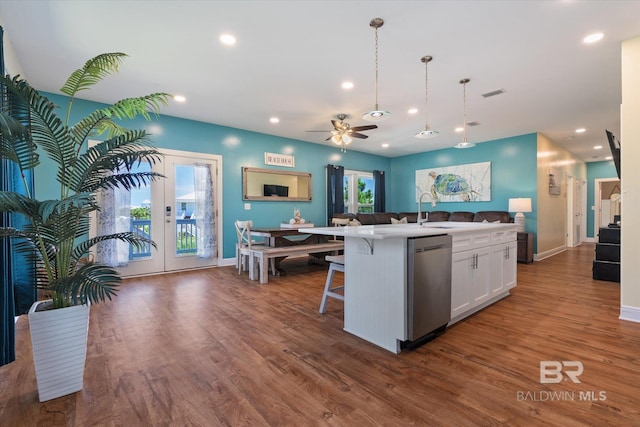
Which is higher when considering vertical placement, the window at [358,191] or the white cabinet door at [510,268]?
the window at [358,191]

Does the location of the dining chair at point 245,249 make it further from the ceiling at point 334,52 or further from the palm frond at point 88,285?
the palm frond at point 88,285

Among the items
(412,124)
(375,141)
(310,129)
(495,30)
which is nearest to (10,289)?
(495,30)

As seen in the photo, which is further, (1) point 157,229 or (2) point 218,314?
(1) point 157,229

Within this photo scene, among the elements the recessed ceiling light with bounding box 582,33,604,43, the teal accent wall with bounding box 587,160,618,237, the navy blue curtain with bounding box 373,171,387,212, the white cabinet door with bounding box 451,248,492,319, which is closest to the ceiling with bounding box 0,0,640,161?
the recessed ceiling light with bounding box 582,33,604,43

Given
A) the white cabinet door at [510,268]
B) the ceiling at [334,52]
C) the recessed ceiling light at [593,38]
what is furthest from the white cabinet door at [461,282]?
the recessed ceiling light at [593,38]

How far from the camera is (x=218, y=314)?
2975 millimetres

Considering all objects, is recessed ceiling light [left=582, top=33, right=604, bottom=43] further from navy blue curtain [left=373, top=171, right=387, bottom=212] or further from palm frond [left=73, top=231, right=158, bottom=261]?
navy blue curtain [left=373, top=171, right=387, bottom=212]

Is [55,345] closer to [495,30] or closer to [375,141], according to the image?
[495,30]

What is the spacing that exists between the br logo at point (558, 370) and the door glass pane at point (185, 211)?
16.5 ft

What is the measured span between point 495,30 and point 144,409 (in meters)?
3.90

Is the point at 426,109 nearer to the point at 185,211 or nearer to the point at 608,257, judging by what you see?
the point at 608,257

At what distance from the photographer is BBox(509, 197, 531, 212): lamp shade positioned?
5762 mm

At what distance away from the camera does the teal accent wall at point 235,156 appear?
14.4ft

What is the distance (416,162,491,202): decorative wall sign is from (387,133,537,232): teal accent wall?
0.36ft
